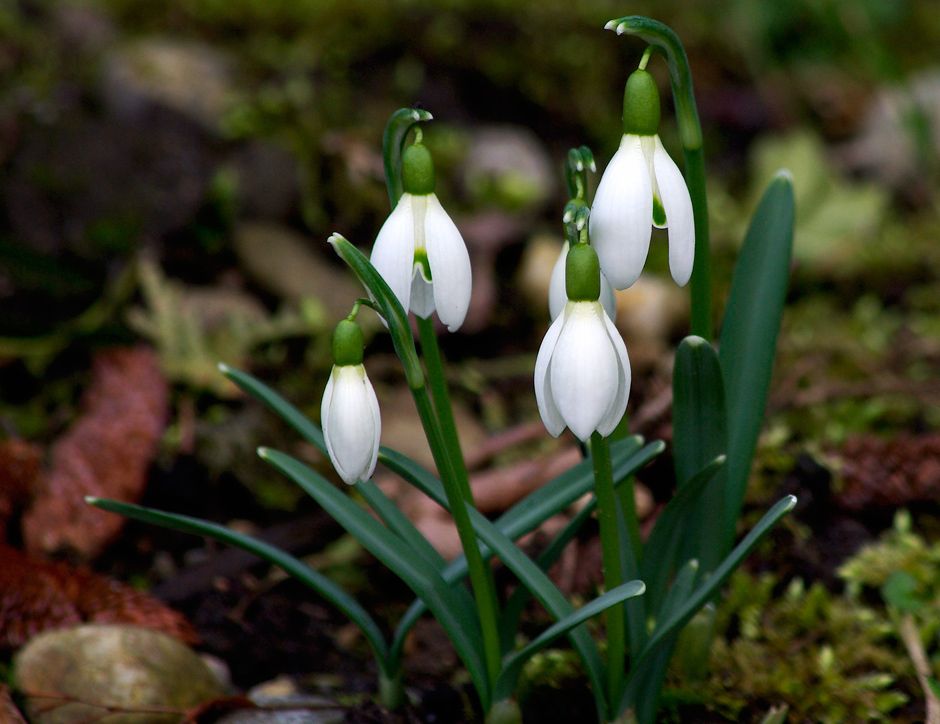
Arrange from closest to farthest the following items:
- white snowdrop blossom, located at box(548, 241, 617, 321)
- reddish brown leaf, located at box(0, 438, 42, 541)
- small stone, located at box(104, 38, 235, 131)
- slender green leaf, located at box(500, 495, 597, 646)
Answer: white snowdrop blossom, located at box(548, 241, 617, 321) < slender green leaf, located at box(500, 495, 597, 646) < reddish brown leaf, located at box(0, 438, 42, 541) < small stone, located at box(104, 38, 235, 131)

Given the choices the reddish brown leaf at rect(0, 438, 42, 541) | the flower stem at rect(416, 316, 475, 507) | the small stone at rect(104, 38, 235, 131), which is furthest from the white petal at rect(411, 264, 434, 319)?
the small stone at rect(104, 38, 235, 131)

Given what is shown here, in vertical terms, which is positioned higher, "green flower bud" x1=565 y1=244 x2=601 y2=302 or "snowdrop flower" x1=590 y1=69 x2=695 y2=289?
"snowdrop flower" x1=590 y1=69 x2=695 y2=289

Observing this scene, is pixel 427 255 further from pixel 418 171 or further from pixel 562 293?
pixel 562 293

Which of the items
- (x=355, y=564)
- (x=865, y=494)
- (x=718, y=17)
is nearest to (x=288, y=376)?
(x=355, y=564)

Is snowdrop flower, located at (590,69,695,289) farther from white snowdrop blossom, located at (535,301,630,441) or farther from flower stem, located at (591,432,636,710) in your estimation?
flower stem, located at (591,432,636,710)

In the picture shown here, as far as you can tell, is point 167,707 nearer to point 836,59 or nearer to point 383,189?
point 383,189

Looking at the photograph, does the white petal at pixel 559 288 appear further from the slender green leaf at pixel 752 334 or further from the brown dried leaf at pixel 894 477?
the brown dried leaf at pixel 894 477

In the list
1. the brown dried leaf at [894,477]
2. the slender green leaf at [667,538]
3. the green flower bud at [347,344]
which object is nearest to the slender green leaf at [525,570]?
the slender green leaf at [667,538]
